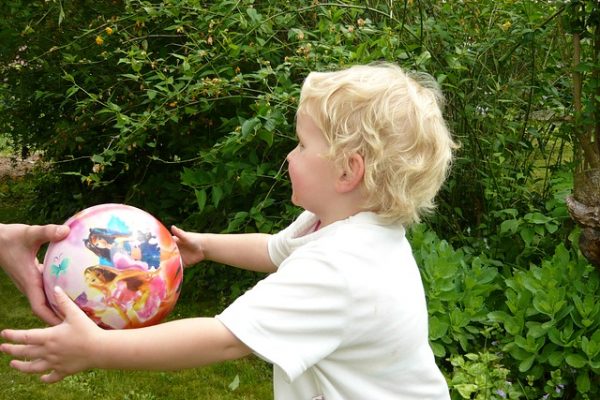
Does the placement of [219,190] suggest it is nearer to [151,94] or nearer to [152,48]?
[151,94]

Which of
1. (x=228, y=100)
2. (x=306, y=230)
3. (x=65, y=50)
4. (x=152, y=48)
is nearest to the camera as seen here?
(x=306, y=230)

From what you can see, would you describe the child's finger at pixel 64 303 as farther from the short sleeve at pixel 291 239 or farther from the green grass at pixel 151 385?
the green grass at pixel 151 385

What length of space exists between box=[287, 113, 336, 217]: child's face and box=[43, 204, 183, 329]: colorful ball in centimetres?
47

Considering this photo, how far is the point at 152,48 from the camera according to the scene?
517 centimetres

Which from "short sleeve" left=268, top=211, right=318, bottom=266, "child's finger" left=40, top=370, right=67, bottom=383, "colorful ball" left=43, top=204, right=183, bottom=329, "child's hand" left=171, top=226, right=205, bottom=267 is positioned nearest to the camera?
"child's finger" left=40, top=370, right=67, bottom=383

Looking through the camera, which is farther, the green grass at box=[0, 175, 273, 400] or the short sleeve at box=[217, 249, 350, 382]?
the green grass at box=[0, 175, 273, 400]

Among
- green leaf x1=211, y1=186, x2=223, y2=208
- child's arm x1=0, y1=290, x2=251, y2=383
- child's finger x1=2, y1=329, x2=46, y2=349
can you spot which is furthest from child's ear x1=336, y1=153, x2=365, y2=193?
green leaf x1=211, y1=186, x2=223, y2=208

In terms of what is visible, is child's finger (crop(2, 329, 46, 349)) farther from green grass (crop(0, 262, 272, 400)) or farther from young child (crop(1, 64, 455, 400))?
green grass (crop(0, 262, 272, 400))

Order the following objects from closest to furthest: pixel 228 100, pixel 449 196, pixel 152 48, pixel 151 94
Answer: pixel 151 94 → pixel 449 196 → pixel 228 100 → pixel 152 48

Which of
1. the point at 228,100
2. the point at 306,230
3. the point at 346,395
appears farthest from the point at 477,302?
the point at 228,100

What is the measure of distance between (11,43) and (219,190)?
9.31 ft

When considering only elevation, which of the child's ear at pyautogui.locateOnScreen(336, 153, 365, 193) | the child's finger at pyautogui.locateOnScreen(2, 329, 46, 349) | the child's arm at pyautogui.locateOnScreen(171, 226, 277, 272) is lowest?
the child's arm at pyautogui.locateOnScreen(171, 226, 277, 272)

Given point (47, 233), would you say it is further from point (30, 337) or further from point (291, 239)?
point (291, 239)

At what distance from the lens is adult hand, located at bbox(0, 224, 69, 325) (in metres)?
2.27
